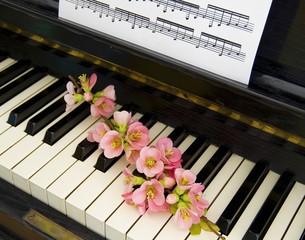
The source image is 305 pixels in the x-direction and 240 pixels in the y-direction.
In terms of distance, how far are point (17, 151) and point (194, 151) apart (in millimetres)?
485

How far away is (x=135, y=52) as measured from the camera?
4.41ft

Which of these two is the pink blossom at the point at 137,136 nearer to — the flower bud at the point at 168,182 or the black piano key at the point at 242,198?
the flower bud at the point at 168,182

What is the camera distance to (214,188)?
1.30 meters

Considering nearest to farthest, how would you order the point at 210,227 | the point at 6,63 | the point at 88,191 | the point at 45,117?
the point at 210,227 → the point at 88,191 → the point at 45,117 → the point at 6,63

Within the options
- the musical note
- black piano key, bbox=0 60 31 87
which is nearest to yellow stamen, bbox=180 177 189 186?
the musical note

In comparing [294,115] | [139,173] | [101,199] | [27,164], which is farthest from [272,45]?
[27,164]

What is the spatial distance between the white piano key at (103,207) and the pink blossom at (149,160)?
0.09 metres

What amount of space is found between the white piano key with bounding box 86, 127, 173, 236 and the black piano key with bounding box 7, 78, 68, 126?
1.24ft

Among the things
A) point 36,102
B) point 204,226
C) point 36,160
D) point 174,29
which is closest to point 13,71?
point 36,102

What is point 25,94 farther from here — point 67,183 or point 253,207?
point 253,207

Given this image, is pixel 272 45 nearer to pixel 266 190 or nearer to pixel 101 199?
pixel 266 190

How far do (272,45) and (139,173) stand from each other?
464mm

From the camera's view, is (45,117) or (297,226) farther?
(45,117)

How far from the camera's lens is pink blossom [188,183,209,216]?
1.17m
